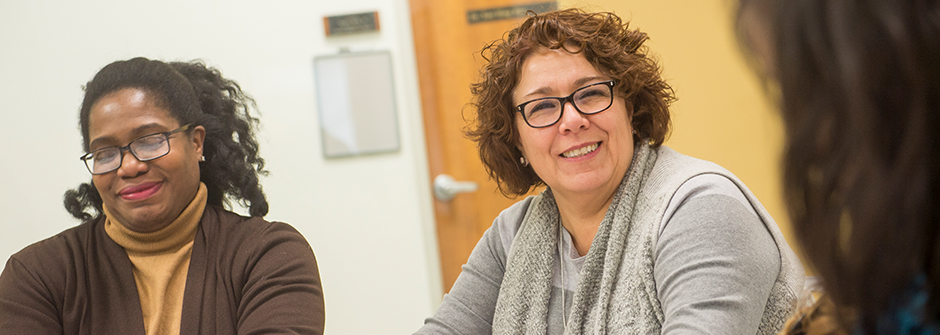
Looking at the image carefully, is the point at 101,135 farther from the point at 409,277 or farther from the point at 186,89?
the point at 409,277

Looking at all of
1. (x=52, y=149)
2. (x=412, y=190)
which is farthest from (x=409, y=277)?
(x=52, y=149)

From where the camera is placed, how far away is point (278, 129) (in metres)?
1.84

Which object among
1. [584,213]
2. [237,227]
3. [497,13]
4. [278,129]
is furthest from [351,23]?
[584,213]

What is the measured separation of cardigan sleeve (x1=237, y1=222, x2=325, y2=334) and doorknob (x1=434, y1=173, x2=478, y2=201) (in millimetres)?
912

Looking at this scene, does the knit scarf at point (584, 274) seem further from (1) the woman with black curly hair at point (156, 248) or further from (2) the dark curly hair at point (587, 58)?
(1) the woman with black curly hair at point (156, 248)

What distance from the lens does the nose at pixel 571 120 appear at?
1.34 meters

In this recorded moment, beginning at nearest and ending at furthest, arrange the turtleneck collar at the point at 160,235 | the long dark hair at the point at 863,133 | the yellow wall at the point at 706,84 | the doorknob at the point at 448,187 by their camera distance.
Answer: the long dark hair at the point at 863,133, the turtleneck collar at the point at 160,235, the yellow wall at the point at 706,84, the doorknob at the point at 448,187

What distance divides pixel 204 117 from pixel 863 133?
1.30m

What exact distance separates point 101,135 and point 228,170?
25cm

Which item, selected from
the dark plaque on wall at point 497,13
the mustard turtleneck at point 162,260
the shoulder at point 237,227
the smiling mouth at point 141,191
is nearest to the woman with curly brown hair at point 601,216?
the shoulder at point 237,227

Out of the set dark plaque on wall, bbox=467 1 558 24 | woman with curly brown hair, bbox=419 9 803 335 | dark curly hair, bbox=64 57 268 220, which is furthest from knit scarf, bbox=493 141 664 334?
dark plaque on wall, bbox=467 1 558 24

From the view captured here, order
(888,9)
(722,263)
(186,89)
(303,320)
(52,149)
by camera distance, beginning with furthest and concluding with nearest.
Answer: (52,149) < (186,89) < (303,320) < (722,263) < (888,9)

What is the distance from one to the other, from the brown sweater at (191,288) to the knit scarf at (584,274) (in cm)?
39

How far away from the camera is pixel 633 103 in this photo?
4.65 ft
